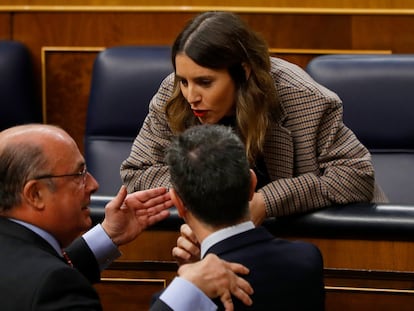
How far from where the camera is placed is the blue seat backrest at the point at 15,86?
6.92 ft

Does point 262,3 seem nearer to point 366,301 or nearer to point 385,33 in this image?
point 385,33

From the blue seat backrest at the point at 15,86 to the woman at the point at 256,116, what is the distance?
2.08 feet

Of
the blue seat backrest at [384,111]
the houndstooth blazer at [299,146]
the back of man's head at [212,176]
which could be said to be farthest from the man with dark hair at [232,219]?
the blue seat backrest at [384,111]

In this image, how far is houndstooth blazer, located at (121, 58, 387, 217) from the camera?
1.49m

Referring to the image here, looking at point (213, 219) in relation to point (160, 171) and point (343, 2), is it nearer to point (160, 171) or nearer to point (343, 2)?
point (160, 171)

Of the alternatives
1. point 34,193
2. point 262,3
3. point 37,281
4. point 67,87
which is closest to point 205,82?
point 34,193

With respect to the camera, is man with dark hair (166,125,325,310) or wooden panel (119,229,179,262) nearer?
man with dark hair (166,125,325,310)

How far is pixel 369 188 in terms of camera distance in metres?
1.48

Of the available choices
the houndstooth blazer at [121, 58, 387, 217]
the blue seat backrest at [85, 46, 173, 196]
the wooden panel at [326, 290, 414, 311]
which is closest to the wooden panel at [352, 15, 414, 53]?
the blue seat backrest at [85, 46, 173, 196]

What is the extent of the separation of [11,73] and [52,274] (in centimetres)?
119

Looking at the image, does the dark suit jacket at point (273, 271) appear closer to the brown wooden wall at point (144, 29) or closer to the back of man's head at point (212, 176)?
the back of man's head at point (212, 176)

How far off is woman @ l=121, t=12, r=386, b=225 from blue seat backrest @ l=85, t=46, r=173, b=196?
40cm

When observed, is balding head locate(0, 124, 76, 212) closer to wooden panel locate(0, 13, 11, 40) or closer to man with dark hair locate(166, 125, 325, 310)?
man with dark hair locate(166, 125, 325, 310)

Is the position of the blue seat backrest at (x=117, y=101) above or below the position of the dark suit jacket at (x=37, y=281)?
below
